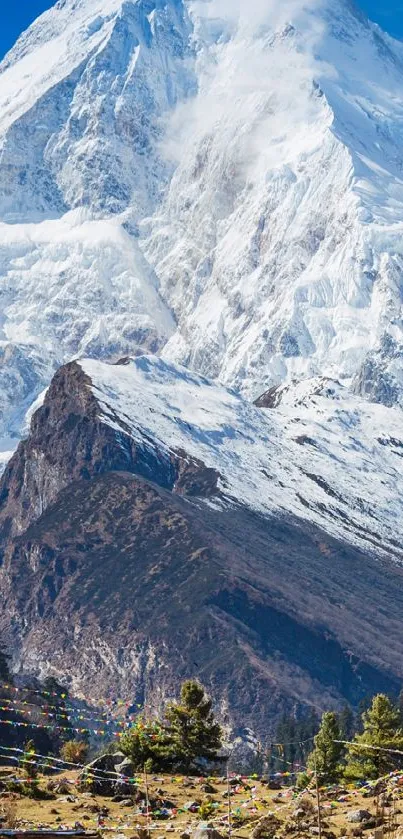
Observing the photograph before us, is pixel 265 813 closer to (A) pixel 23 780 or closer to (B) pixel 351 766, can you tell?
(A) pixel 23 780

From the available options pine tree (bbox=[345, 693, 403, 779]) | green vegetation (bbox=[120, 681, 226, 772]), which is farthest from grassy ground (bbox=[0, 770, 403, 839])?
pine tree (bbox=[345, 693, 403, 779])

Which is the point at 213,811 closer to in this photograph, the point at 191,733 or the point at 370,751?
the point at 370,751

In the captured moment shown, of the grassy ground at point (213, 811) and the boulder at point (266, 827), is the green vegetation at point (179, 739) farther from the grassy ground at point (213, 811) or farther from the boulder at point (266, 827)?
the boulder at point (266, 827)

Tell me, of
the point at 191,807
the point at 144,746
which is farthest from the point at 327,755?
the point at 191,807

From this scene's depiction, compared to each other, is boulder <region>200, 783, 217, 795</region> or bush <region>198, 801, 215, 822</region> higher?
bush <region>198, 801, 215, 822</region>

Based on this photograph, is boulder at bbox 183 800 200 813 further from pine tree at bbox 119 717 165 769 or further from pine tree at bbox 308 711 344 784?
pine tree at bbox 308 711 344 784

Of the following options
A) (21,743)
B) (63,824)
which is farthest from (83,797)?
(21,743)
